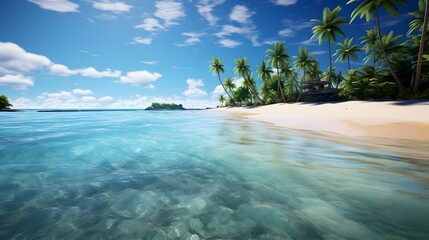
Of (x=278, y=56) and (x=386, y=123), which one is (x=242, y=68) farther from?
(x=386, y=123)

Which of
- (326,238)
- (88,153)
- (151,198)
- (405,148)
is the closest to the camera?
(326,238)

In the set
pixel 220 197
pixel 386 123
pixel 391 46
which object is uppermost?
pixel 391 46

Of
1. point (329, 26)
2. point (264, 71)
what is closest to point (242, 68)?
point (264, 71)

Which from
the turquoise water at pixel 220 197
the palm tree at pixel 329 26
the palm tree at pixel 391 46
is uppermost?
the palm tree at pixel 329 26

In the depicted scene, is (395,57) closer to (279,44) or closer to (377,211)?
(279,44)

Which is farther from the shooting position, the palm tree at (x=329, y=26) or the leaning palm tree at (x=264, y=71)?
the leaning palm tree at (x=264, y=71)

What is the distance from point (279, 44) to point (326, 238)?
138ft

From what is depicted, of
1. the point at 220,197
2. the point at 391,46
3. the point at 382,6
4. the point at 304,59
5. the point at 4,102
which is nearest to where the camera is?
the point at 220,197

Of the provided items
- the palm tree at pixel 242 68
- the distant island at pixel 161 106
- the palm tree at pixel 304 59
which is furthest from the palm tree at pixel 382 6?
the distant island at pixel 161 106

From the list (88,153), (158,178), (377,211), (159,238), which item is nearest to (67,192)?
(158,178)

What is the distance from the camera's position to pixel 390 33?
26.9 m

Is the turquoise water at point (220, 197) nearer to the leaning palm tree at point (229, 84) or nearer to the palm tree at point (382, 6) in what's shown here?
the palm tree at point (382, 6)

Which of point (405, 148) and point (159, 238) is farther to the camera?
point (405, 148)

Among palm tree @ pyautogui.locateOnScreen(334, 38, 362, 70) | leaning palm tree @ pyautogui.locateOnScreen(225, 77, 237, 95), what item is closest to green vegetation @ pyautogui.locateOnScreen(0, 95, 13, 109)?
leaning palm tree @ pyautogui.locateOnScreen(225, 77, 237, 95)
